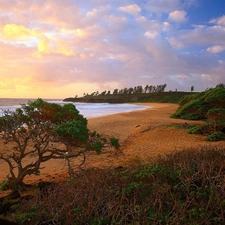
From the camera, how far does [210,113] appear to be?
15836 millimetres

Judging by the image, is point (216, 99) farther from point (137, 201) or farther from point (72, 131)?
point (137, 201)

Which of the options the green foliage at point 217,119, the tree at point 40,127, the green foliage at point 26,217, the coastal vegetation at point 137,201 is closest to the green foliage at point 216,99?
the green foliage at point 217,119

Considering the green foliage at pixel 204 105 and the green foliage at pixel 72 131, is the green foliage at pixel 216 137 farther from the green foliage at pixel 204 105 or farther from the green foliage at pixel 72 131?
the green foliage at pixel 204 105

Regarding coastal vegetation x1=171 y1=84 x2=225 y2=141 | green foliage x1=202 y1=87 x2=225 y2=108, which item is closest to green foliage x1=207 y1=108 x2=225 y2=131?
coastal vegetation x1=171 y1=84 x2=225 y2=141

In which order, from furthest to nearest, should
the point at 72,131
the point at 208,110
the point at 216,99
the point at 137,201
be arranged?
the point at 216,99
the point at 208,110
the point at 72,131
the point at 137,201

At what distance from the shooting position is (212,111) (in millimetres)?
15852

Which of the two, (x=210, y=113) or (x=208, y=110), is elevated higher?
(x=208, y=110)

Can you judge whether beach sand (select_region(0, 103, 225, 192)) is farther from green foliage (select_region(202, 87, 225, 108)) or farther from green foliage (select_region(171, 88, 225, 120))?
green foliage (select_region(202, 87, 225, 108))

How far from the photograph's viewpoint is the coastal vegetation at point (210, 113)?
49.9ft

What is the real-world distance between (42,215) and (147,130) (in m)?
14.2

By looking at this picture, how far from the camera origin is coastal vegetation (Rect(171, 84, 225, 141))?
15209 mm

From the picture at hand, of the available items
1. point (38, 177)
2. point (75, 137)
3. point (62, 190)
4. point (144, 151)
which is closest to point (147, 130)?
point (144, 151)

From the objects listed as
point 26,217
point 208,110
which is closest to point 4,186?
point 26,217

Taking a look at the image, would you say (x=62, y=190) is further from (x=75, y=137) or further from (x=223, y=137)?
(x=223, y=137)
